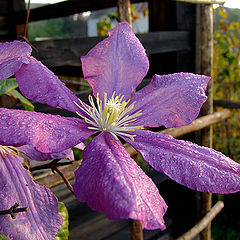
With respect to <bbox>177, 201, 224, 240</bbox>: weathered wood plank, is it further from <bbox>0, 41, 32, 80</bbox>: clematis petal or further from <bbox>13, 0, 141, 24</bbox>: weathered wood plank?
<bbox>0, 41, 32, 80</bbox>: clematis petal

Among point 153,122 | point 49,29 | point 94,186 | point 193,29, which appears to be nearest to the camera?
point 94,186

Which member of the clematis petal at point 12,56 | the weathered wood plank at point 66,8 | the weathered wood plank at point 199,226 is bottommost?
the weathered wood plank at point 199,226

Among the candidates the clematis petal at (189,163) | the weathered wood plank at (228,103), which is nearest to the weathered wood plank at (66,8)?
the weathered wood plank at (228,103)

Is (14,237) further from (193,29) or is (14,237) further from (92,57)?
(193,29)

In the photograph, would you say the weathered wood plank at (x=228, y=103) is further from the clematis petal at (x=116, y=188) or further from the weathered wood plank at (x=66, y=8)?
the clematis petal at (x=116, y=188)

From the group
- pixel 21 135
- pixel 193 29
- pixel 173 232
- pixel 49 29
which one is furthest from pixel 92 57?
pixel 49 29

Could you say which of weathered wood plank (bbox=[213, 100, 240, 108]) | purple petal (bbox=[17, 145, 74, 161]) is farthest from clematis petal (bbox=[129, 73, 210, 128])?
weathered wood plank (bbox=[213, 100, 240, 108])

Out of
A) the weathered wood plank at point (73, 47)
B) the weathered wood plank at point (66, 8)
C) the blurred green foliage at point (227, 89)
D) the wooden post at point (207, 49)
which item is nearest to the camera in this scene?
the weathered wood plank at point (73, 47)
